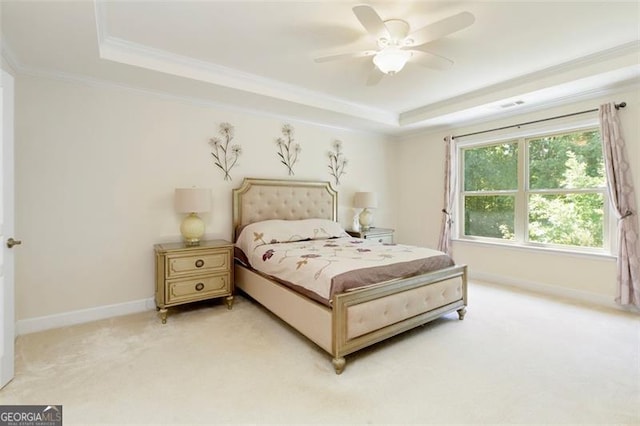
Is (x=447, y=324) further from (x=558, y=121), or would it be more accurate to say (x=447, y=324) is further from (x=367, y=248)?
(x=558, y=121)

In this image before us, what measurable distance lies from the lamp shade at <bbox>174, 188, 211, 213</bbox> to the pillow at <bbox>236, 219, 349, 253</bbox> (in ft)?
1.96

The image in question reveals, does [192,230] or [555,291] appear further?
[555,291]

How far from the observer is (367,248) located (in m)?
3.19

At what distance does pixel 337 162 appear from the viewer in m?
4.79

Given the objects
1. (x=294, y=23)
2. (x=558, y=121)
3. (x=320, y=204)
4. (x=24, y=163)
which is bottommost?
(x=320, y=204)

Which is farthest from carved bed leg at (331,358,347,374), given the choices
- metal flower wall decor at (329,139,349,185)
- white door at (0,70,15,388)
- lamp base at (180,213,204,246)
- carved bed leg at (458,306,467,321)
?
metal flower wall decor at (329,139,349,185)

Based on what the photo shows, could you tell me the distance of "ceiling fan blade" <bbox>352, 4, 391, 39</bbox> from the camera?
1.77 metres

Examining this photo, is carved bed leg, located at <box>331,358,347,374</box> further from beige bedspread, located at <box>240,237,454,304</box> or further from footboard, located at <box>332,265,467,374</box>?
beige bedspread, located at <box>240,237,454,304</box>

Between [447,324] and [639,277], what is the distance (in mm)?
2089

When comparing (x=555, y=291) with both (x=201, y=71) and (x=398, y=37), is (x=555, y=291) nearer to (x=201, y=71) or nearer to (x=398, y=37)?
(x=398, y=37)

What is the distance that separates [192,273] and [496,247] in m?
4.07

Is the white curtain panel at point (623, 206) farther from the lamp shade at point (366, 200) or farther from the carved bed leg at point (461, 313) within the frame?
the lamp shade at point (366, 200)

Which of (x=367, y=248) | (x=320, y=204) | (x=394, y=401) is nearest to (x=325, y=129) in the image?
(x=320, y=204)

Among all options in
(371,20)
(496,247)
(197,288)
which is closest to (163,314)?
(197,288)
